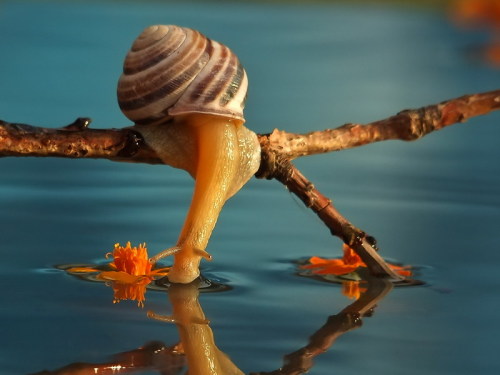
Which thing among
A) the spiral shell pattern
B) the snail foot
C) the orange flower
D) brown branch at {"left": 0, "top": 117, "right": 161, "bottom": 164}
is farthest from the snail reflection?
the spiral shell pattern

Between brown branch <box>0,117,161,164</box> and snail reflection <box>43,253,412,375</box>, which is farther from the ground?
brown branch <box>0,117,161,164</box>

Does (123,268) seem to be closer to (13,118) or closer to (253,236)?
(253,236)

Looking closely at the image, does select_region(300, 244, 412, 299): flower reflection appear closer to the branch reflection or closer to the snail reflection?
the snail reflection

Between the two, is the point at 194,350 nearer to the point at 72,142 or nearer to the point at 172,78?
the point at 72,142

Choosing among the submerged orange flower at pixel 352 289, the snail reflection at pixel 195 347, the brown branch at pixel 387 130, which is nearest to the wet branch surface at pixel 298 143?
the brown branch at pixel 387 130

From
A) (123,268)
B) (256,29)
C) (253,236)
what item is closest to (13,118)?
(253,236)

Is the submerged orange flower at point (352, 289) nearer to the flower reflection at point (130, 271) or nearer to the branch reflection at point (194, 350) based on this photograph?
the branch reflection at point (194, 350)
